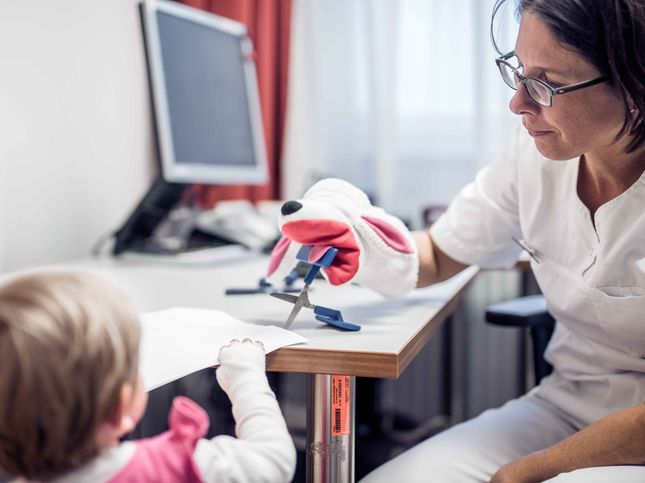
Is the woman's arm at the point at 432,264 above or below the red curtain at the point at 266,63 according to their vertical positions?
below

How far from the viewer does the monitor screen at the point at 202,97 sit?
1649mm

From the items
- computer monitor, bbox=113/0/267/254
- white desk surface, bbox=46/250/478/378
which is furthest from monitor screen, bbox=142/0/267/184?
white desk surface, bbox=46/250/478/378

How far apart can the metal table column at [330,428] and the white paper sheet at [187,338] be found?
0.24 feet

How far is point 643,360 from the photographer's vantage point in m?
1.00

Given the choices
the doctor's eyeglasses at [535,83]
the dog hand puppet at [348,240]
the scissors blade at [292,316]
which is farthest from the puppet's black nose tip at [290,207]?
the doctor's eyeglasses at [535,83]

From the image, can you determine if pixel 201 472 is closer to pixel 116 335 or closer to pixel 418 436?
pixel 116 335

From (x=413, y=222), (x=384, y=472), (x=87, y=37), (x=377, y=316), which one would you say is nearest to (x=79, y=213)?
(x=87, y=37)

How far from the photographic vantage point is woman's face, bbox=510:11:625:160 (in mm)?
910

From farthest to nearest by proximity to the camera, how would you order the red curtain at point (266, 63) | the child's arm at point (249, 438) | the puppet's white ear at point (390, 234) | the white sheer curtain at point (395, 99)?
the red curtain at point (266, 63)
the white sheer curtain at point (395, 99)
the puppet's white ear at point (390, 234)
the child's arm at point (249, 438)

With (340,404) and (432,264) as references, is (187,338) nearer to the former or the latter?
(340,404)

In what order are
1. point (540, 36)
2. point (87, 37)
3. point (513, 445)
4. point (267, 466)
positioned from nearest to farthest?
point (267, 466) → point (540, 36) → point (513, 445) → point (87, 37)

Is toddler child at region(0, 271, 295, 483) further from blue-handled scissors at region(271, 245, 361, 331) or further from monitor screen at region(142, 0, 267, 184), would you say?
monitor screen at region(142, 0, 267, 184)

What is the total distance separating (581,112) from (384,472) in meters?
0.53

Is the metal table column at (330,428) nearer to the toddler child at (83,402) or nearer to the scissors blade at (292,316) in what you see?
the scissors blade at (292,316)
